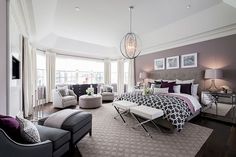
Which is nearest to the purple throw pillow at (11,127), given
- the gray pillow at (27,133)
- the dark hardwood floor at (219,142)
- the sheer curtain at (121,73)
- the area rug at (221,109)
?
the gray pillow at (27,133)

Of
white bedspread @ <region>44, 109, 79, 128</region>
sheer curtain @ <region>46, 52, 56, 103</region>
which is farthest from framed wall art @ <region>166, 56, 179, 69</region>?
sheer curtain @ <region>46, 52, 56, 103</region>

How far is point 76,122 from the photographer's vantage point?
217cm

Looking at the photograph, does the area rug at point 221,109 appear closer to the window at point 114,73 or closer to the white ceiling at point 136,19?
the white ceiling at point 136,19

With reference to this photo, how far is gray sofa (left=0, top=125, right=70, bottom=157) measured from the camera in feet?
3.66

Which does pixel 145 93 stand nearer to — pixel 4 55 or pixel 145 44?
pixel 145 44

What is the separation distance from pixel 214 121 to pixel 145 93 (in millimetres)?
2157

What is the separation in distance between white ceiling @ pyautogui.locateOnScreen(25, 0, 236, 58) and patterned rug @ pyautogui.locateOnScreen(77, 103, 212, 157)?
3.21 metres

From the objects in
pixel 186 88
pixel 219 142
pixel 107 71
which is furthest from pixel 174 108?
pixel 107 71

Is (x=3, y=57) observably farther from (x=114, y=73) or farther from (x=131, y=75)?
(x=114, y=73)

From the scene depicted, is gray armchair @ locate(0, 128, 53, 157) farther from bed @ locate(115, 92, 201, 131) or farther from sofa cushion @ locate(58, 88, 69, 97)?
sofa cushion @ locate(58, 88, 69, 97)

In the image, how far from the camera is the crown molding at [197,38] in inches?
149

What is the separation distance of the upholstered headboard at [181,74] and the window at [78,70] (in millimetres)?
3866

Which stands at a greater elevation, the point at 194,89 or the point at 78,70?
the point at 78,70

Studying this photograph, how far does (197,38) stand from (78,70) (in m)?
6.39
